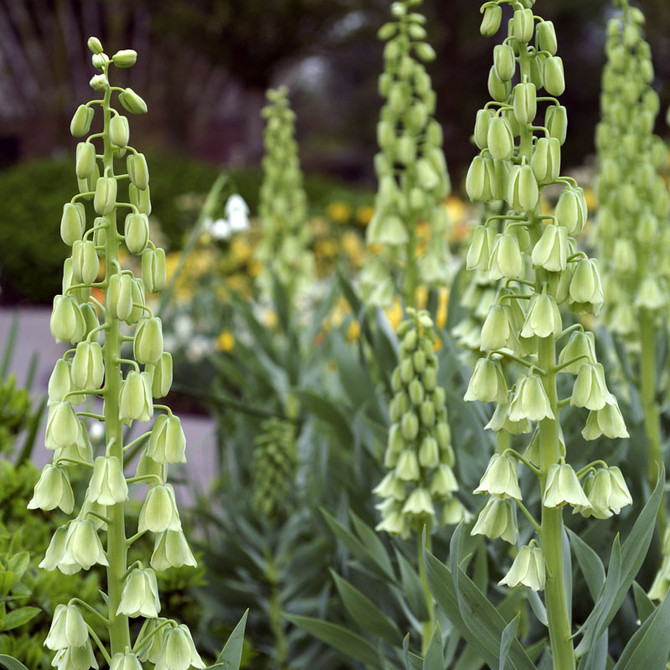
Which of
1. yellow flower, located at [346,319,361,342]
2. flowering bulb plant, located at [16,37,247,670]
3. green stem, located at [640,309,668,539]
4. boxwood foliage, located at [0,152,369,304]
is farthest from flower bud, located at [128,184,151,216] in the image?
boxwood foliage, located at [0,152,369,304]

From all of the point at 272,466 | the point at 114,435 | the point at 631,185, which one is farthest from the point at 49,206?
the point at 114,435

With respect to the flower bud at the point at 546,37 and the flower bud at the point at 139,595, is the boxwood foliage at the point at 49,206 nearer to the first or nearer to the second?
the flower bud at the point at 546,37

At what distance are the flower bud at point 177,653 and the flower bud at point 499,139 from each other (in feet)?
2.27

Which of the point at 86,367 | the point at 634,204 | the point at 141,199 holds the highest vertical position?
the point at 634,204

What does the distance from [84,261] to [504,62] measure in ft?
1.93

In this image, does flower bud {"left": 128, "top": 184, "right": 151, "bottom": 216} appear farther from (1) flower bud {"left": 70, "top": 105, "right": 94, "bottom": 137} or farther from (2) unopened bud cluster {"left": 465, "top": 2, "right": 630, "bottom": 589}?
(2) unopened bud cluster {"left": 465, "top": 2, "right": 630, "bottom": 589}

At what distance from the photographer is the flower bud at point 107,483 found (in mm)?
1016

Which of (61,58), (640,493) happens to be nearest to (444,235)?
(640,493)

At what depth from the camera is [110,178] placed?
104 cm

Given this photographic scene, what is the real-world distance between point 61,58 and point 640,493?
1661 cm

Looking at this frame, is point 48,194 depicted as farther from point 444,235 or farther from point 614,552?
point 614,552

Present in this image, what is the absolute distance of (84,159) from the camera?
1.05 meters

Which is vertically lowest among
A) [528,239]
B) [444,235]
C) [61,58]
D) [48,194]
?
[528,239]

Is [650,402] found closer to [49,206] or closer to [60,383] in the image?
[60,383]
